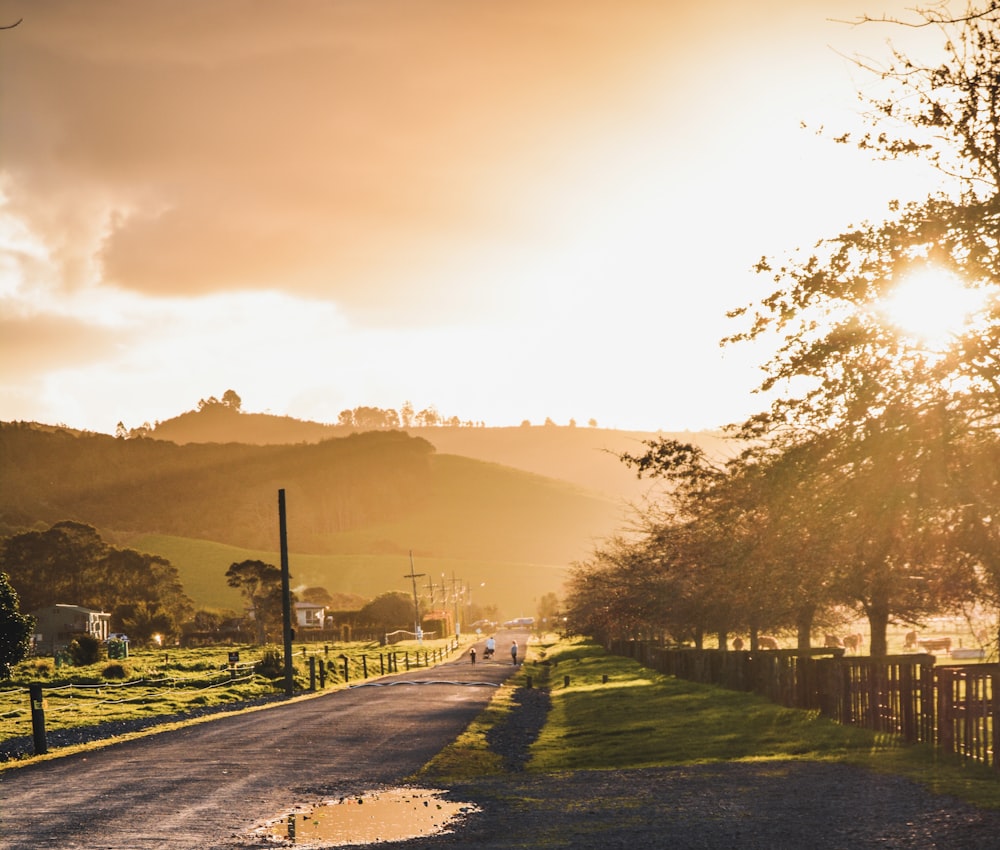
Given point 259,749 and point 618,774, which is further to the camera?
point 259,749

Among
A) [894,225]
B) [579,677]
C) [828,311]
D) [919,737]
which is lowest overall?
[579,677]

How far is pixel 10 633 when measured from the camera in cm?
5097

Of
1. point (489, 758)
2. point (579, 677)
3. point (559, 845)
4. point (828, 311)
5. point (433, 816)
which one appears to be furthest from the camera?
point (579, 677)

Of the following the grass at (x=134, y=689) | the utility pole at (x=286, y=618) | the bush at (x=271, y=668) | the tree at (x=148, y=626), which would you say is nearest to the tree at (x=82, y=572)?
the tree at (x=148, y=626)

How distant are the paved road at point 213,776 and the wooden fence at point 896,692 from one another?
25.7ft

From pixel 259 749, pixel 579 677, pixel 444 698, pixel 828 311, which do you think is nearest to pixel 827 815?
pixel 828 311

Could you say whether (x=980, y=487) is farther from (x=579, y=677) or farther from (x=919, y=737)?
(x=579, y=677)

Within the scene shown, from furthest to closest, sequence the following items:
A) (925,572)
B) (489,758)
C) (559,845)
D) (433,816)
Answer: (925,572) → (489,758) → (433,816) → (559,845)

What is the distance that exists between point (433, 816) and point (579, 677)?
38.3m

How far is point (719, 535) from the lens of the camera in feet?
95.3

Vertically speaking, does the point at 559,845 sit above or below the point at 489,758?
above

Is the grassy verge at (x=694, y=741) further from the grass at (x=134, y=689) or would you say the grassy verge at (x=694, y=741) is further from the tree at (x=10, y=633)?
the tree at (x=10, y=633)

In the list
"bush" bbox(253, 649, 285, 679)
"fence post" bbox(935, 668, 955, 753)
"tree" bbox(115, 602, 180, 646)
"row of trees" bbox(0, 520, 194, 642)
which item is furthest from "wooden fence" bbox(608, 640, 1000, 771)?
"row of trees" bbox(0, 520, 194, 642)

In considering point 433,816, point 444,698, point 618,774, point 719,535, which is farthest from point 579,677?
point 433,816
